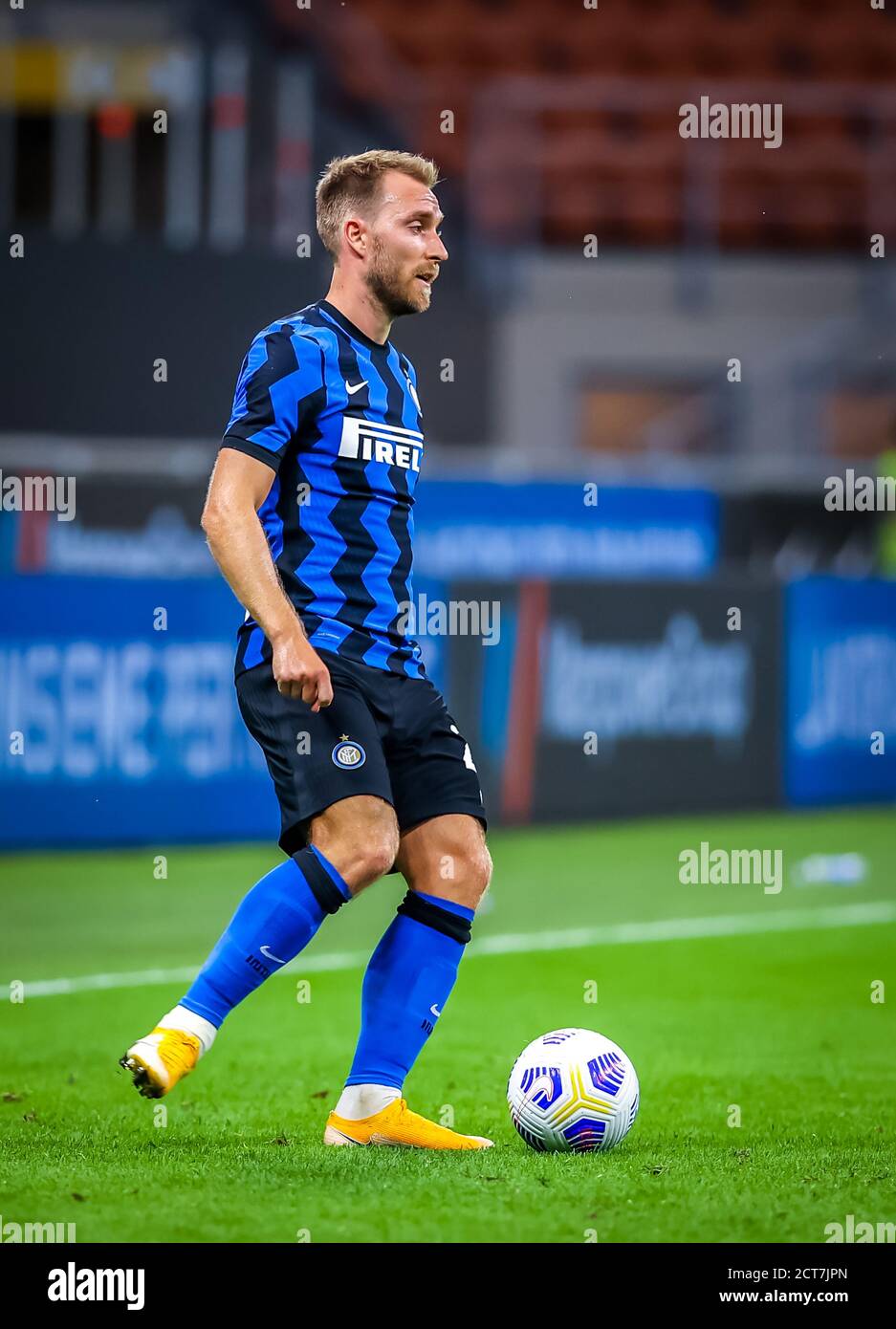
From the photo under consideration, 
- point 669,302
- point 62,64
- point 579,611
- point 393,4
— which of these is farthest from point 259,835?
point 393,4

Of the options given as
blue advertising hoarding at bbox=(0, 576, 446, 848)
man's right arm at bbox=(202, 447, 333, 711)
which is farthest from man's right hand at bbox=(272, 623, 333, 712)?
blue advertising hoarding at bbox=(0, 576, 446, 848)

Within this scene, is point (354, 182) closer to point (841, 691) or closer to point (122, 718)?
point (122, 718)

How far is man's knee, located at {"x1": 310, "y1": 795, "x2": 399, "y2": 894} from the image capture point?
4.32m

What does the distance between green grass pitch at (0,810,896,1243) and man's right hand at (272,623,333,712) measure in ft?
3.39

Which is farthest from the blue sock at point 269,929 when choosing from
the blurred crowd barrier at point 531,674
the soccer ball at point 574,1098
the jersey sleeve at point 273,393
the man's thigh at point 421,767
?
the blurred crowd barrier at point 531,674

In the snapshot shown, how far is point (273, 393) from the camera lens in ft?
14.4

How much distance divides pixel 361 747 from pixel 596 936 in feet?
14.5

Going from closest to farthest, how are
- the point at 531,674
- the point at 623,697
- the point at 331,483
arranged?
the point at 331,483 < the point at 531,674 < the point at 623,697

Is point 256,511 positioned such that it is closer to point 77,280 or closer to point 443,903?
point 443,903

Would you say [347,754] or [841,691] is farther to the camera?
[841,691]

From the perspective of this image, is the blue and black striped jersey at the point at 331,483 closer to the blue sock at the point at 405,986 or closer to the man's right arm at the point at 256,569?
the man's right arm at the point at 256,569

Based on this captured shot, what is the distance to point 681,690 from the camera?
13070mm

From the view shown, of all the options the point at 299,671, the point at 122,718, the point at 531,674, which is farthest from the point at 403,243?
the point at 531,674

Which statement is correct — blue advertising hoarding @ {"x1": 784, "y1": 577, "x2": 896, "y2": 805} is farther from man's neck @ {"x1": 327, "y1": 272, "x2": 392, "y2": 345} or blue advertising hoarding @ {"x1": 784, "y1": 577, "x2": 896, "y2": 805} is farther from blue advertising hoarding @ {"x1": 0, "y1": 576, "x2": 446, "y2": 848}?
man's neck @ {"x1": 327, "y1": 272, "x2": 392, "y2": 345}
